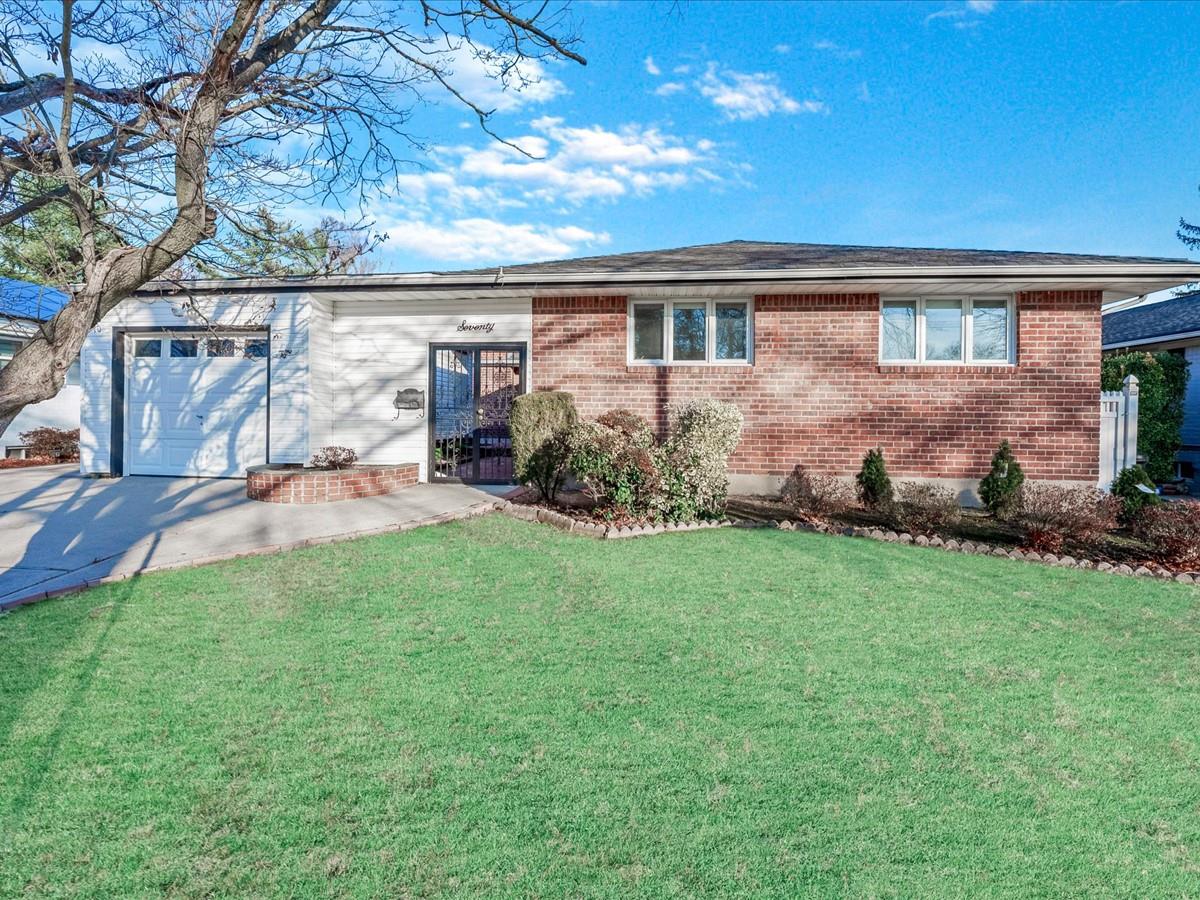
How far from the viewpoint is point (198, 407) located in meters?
10.4

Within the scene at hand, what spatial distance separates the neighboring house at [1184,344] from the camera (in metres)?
14.0

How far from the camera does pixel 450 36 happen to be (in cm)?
551

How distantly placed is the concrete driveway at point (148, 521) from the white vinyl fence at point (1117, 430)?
8651 mm

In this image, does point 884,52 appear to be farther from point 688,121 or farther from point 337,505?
point 337,505

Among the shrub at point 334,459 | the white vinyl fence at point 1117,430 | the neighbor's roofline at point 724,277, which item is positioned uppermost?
the neighbor's roofline at point 724,277

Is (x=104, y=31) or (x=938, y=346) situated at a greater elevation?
(x=104, y=31)

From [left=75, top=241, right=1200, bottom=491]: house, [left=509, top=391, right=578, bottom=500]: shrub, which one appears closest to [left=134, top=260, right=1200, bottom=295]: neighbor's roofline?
[left=75, top=241, right=1200, bottom=491]: house

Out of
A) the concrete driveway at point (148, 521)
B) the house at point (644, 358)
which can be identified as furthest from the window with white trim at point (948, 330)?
the concrete driveway at point (148, 521)

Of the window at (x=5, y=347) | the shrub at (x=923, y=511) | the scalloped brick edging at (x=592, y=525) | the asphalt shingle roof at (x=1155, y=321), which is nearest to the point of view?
the scalloped brick edging at (x=592, y=525)

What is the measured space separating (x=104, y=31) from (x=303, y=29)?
8.27 feet

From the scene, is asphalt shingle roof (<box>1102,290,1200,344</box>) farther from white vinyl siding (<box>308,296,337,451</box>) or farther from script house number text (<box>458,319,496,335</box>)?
white vinyl siding (<box>308,296,337,451</box>)

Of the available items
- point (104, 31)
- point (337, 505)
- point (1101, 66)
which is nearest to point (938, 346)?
point (1101, 66)

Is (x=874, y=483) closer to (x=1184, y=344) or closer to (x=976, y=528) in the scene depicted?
(x=976, y=528)

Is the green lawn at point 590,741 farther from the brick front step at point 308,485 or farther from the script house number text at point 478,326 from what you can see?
the script house number text at point 478,326
